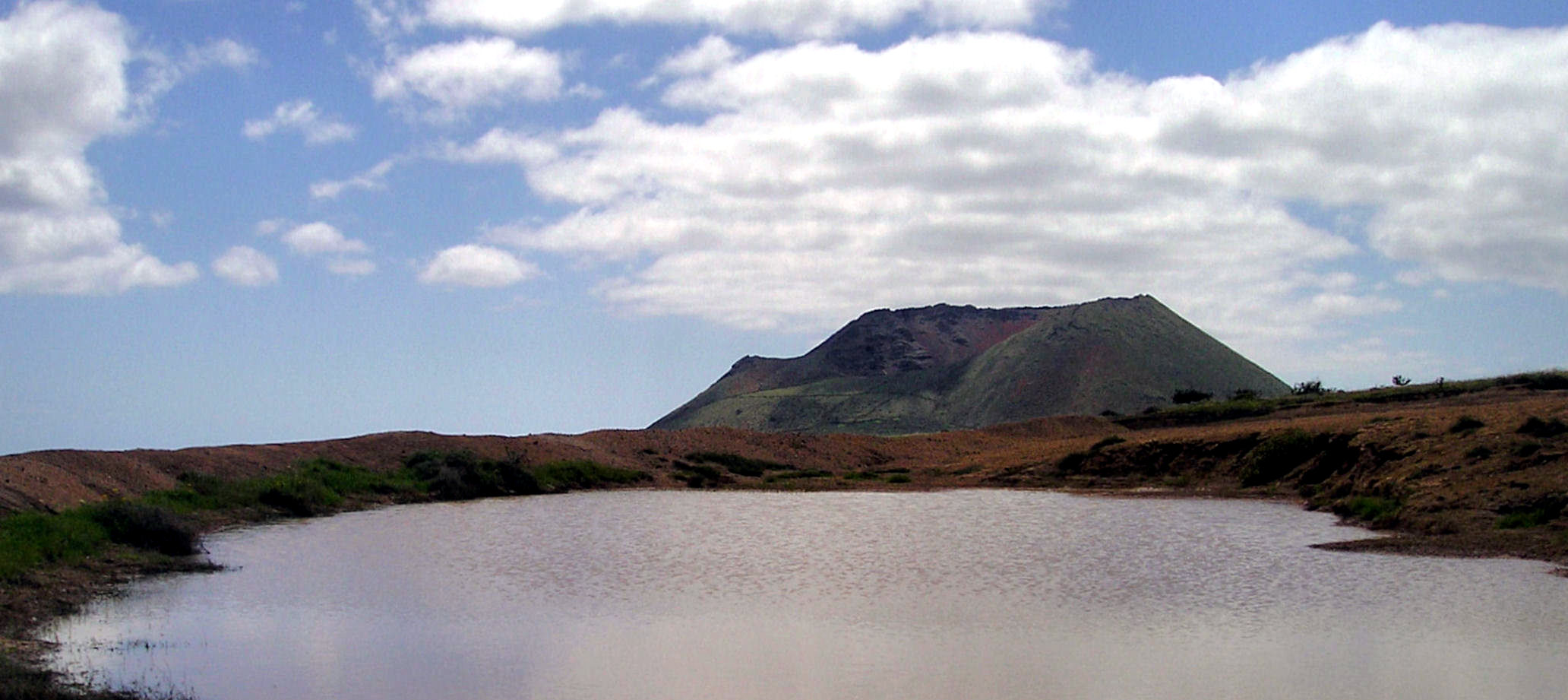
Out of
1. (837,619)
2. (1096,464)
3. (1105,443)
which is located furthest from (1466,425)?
(837,619)

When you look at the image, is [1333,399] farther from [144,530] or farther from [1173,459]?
[144,530]

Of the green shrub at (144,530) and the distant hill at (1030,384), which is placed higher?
the distant hill at (1030,384)

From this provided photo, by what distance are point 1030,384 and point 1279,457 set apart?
165 ft

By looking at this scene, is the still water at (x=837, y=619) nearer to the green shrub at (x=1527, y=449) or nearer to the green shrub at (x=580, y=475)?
the green shrub at (x=1527, y=449)

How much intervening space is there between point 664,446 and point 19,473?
24465 millimetres

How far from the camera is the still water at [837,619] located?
9945 millimetres

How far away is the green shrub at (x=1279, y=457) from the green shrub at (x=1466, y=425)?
545cm

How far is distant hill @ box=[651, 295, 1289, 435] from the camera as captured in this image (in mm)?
76312

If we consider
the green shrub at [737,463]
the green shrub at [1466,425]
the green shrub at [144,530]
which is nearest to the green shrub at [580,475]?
the green shrub at [737,463]

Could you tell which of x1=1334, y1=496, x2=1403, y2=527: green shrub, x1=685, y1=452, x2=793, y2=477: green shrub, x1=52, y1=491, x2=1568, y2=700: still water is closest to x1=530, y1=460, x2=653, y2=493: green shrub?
x1=685, y1=452, x2=793, y2=477: green shrub

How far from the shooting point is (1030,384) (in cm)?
7981

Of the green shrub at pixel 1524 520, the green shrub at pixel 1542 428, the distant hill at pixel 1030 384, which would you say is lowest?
the green shrub at pixel 1524 520

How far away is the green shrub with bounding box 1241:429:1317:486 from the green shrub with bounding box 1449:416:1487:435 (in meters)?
5.45

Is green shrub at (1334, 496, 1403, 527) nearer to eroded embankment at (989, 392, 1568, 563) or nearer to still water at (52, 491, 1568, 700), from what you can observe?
eroded embankment at (989, 392, 1568, 563)
